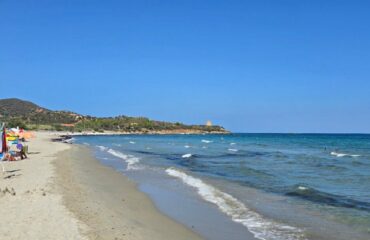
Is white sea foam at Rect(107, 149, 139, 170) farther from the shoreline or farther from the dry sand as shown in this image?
the dry sand

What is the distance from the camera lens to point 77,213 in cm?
1183

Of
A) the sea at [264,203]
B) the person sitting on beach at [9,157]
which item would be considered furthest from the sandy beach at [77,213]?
the person sitting on beach at [9,157]

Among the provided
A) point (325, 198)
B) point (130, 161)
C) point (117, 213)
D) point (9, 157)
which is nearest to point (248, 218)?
point (117, 213)

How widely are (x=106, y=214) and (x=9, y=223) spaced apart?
291 centimetres

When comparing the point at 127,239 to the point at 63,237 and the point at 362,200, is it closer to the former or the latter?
the point at 63,237

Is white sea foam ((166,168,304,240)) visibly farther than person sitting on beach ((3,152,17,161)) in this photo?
No

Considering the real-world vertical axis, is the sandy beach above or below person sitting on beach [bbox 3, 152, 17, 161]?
below

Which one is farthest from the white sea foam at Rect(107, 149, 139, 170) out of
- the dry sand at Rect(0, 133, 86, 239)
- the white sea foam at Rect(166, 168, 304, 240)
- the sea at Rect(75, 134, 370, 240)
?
the dry sand at Rect(0, 133, 86, 239)

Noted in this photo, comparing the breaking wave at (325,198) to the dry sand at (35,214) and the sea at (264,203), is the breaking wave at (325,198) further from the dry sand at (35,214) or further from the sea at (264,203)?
the dry sand at (35,214)

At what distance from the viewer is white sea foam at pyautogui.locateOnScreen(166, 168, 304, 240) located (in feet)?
36.4

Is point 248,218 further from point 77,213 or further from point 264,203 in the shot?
point 77,213

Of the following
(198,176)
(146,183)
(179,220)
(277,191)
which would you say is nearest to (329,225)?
(179,220)

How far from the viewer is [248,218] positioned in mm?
13070

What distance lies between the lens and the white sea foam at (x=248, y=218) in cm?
1109
